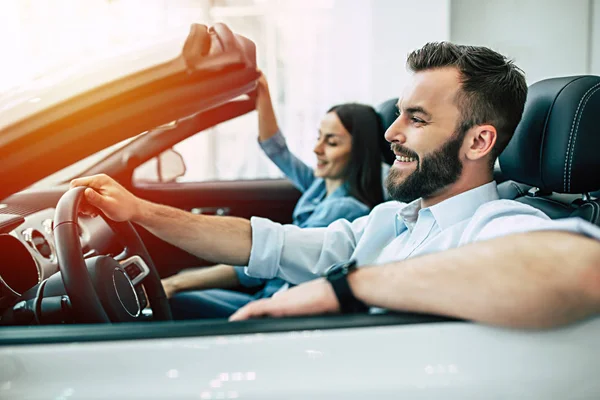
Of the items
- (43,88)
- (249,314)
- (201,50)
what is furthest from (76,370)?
(201,50)

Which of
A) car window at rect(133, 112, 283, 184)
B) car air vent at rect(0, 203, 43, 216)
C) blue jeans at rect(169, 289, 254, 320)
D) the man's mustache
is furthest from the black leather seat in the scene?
car window at rect(133, 112, 283, 184)

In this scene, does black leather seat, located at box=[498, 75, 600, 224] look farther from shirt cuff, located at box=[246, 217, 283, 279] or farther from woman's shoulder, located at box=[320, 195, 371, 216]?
woman's shoulder, located at box=[320, 195, 371, 216]

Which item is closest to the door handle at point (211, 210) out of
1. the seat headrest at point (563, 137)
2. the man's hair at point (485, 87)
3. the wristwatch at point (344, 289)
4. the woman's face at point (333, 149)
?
the woman's face at point (333, 149)

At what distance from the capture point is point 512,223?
38.0 inches

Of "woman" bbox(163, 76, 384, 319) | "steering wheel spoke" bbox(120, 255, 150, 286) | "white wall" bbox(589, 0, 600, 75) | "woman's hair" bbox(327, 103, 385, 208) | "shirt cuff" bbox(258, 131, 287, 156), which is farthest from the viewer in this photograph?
"white wall" bbox(589, 0, 600, 75)

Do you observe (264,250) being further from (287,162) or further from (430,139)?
(287,162)

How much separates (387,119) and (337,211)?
0.40 metres

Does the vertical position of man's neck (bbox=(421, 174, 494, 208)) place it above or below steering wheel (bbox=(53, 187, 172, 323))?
above

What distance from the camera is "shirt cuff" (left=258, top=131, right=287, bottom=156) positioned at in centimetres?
241

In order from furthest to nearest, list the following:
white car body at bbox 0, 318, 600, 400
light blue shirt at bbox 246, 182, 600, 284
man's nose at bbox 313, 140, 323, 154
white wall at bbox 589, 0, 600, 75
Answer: white wall at bbox 589, 0, 600, 75, man's nose at bbox 313, 140, 323, 154, light blue shirt at bbox 246, 182, 600, 284, white car body at bbox 0, 318, 600, 400

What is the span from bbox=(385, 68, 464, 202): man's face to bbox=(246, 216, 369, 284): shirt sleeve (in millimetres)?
271

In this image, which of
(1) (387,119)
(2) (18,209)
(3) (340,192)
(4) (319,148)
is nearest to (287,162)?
(4) (319,148)

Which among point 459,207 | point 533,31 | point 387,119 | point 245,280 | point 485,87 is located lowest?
point 245,280

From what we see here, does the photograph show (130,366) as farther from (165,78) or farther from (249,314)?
(165,78)
